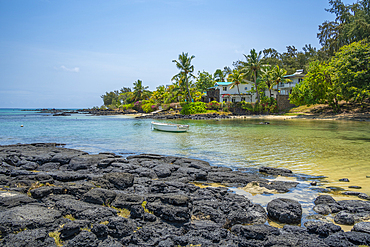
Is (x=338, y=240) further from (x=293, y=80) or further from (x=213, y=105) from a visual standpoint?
(x=293, y=80)

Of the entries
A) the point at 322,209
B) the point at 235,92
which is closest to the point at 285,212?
the point at 322,209

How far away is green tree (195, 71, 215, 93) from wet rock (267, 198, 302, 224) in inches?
2836

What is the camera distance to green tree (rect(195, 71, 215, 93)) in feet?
258

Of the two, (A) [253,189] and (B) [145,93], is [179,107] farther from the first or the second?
(A) [253,189]

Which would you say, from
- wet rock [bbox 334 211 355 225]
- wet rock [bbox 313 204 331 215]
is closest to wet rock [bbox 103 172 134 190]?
wet rock [bbox 313 204 331 215]

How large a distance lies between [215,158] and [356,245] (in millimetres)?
10146

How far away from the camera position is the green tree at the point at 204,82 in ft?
258

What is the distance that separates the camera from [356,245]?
191 inches

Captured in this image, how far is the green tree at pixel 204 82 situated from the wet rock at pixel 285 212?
72040 mm

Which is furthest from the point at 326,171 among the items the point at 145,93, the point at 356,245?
the point at 145,93

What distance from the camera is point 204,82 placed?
79.8 metres

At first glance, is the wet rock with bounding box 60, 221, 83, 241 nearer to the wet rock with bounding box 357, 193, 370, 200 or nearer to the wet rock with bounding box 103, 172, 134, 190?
the wet rock with bounding box 103, 172, 134, 190

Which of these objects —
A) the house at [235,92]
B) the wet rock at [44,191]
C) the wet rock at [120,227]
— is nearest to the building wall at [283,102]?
the house at [235,92]

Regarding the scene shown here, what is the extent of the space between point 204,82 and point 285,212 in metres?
75.5
